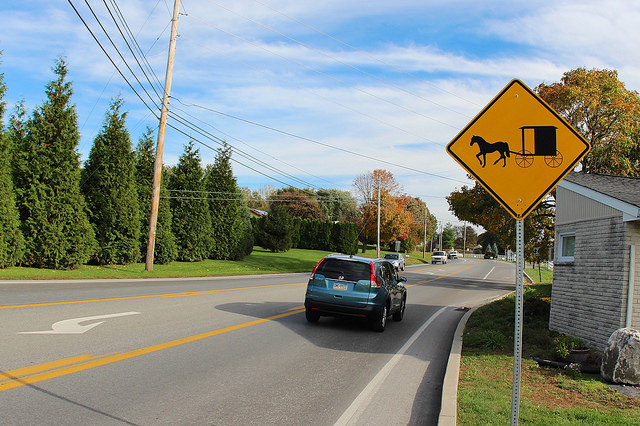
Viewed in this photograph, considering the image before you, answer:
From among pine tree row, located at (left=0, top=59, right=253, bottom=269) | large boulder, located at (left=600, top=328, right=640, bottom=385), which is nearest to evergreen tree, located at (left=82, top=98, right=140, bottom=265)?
pine tree row, located at (left=0, top=59, right=253, bottom=269)

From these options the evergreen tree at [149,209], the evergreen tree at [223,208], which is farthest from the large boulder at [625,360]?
the evergreen tree at [223,208]

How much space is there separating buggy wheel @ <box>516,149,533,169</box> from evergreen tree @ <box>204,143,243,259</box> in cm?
3279

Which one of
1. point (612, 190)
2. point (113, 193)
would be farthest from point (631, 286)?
point (113, 193)

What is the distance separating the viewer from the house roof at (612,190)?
9039 millimetres

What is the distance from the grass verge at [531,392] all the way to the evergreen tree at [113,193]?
1999 centimetres

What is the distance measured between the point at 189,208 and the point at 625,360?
28.5 metres

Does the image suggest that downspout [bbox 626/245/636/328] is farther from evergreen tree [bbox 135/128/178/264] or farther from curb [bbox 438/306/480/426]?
evergreen tree [bbox 135/128/178/264]

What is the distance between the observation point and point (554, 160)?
4320mm

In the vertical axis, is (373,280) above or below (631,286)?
below

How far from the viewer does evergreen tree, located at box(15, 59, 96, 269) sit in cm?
2053

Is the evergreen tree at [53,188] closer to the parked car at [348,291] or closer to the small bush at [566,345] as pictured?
the parked car at [348,291]

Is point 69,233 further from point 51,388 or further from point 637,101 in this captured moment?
point 637,101

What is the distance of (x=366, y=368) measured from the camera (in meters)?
7.82

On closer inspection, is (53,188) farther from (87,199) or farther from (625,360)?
(625,360)
